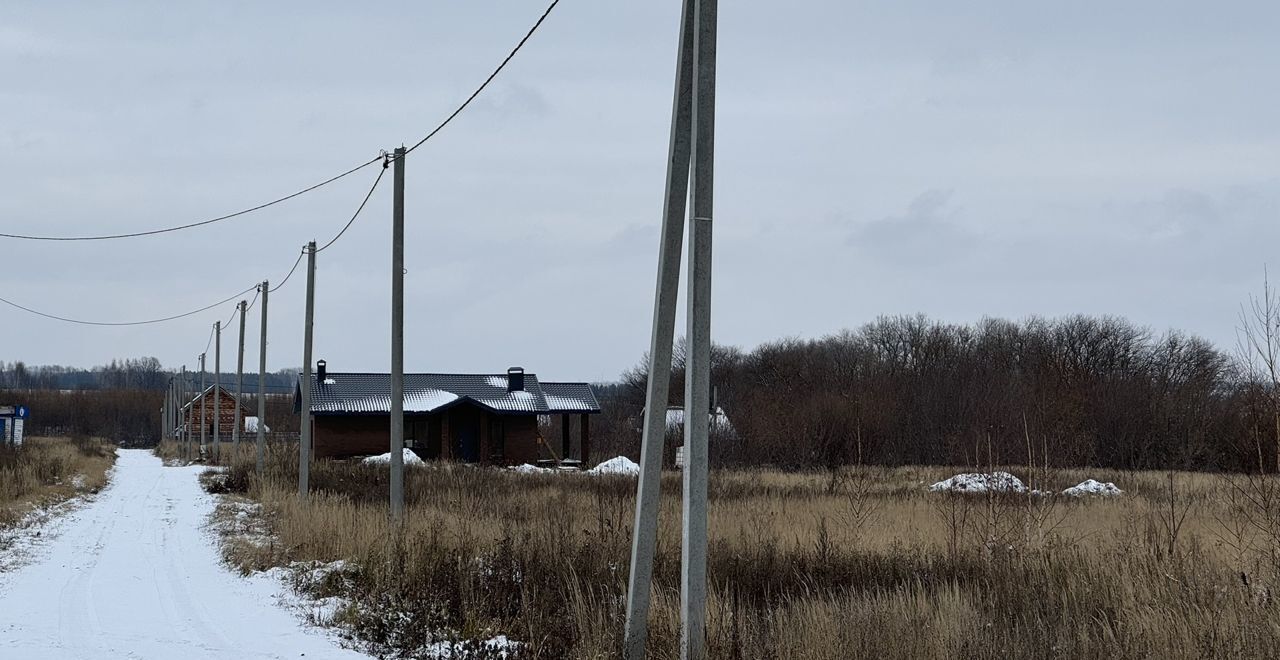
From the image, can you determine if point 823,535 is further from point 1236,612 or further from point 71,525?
point 71,525

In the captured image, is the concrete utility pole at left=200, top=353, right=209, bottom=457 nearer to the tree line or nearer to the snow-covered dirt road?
the tree line

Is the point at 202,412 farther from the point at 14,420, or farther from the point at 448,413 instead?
the point at 448,413

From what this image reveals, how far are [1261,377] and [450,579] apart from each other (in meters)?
7.00

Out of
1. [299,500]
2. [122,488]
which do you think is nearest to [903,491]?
[299,500]

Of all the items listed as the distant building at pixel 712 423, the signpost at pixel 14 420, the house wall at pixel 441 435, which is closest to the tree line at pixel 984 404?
the distant building at pixel 712 423

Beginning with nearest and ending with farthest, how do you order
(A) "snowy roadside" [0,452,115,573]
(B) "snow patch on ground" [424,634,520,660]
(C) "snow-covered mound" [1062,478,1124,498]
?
1. (B) "snow patch on ground" [424,634,520,660]
2. (A) "snowy roadside" [0,452,115,573]
3. (C) "snow-covered mound" [1062,478,1124,498]

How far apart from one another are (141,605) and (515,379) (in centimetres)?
3855

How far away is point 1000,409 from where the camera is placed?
44031mm

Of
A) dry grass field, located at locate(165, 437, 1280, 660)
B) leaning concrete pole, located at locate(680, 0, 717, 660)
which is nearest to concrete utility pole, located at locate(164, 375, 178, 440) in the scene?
dry grass field, located at locate(165, 437, 1280, 660)

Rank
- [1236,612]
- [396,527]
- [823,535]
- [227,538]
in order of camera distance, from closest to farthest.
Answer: [1236,612] → [823,535] → [396,527] → [227,538]

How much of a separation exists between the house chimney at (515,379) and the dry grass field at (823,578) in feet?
97.4

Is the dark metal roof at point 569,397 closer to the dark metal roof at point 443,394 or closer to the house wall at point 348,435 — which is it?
the dark metal roof at point 443,394

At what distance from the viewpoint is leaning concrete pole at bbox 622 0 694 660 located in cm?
739

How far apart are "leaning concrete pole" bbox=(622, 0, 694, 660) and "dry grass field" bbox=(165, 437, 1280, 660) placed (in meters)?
0.38
